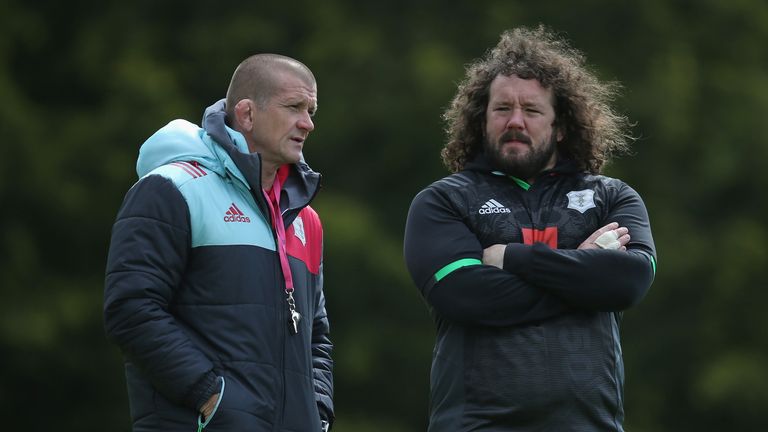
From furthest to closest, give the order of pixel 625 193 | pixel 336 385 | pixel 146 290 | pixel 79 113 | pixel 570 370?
pixel 79 113 < pixel 336 385 < pixel 625 193 < pixel 570 370 < pixel 146 290

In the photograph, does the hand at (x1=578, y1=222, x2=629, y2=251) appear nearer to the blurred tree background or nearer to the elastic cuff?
the elastic cuff

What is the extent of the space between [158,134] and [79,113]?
1186 cm

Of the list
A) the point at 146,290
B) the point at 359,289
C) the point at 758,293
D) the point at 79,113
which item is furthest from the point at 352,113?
the point at 146,290

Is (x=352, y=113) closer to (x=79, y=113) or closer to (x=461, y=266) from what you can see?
(x=79, y=113)

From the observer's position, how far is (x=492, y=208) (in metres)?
5.25

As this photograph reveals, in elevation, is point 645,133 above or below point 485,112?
below

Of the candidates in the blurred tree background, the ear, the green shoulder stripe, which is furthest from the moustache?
the blurred tree background

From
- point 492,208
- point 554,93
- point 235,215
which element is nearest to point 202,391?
point 235,215

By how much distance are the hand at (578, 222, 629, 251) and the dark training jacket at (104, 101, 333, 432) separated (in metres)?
1.00

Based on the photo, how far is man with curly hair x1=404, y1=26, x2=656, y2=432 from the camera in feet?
16.4

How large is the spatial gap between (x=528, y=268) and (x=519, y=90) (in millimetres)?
790

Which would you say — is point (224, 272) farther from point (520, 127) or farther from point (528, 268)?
point (520, 127)

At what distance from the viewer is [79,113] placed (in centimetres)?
1655

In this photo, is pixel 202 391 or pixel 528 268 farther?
pixel 528 268
